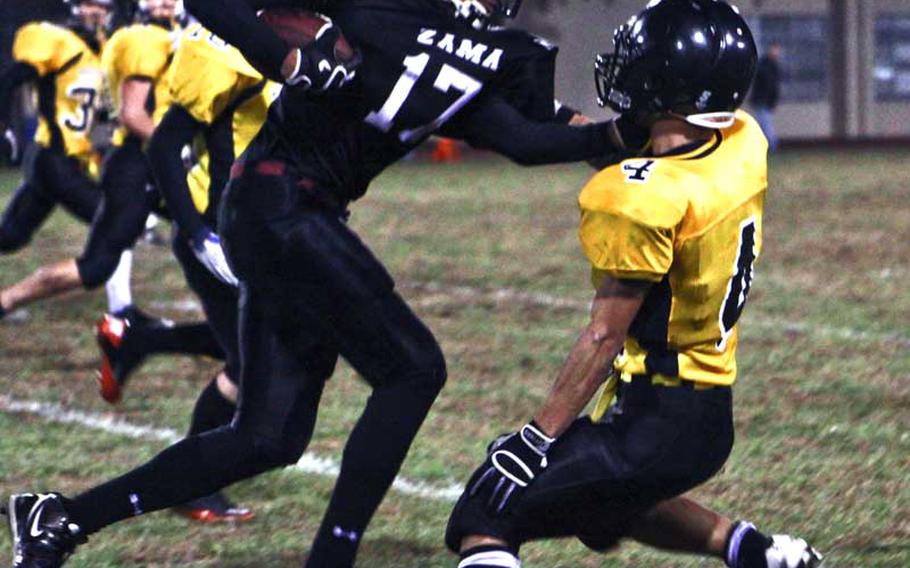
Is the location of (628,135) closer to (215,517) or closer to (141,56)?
(215,517)

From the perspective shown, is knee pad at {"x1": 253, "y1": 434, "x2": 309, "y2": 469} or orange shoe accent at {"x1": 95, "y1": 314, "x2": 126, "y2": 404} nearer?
knee pad at {"x1": 253, "y1": 434, "x2": 309, "y2": 469}

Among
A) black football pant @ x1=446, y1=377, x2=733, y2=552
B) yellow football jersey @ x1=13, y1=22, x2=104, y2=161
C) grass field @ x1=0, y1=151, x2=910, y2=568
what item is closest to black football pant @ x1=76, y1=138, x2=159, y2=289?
grass field @ x1=0, y1=151, x2=910, y2=568

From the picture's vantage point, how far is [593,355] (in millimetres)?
3385

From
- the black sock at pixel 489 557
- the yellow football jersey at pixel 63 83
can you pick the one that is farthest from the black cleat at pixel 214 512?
the yellow football jersey at pixel 63 83

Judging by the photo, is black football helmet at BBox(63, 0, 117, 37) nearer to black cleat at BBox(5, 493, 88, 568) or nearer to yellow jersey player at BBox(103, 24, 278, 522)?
yellow jersey player at BBox(103, 24, 278, 522)

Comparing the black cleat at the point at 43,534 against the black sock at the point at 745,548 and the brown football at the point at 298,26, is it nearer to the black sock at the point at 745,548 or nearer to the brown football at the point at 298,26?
the brown football at the point at 298,26

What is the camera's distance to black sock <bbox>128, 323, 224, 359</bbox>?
5.66m

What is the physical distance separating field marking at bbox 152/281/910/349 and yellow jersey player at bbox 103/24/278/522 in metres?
3.84

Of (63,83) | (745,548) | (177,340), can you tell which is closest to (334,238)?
(745,548)

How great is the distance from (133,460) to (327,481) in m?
0.75

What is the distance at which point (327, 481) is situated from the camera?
212 inches

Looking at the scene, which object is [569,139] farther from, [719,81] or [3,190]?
[3,190]

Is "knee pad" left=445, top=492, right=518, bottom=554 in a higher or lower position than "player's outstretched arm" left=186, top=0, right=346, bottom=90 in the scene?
lower

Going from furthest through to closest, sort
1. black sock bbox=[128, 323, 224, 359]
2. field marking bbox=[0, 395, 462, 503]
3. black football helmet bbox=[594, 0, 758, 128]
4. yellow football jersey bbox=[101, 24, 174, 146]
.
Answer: yellow football jersey bbox=[101, 24, 174, 146] < black sock bbox=[128, 323, 224, 359] < field marking bbox=[0, 395, 462, 503] < black football helmet bbox=[594, 0, 758, 128]
